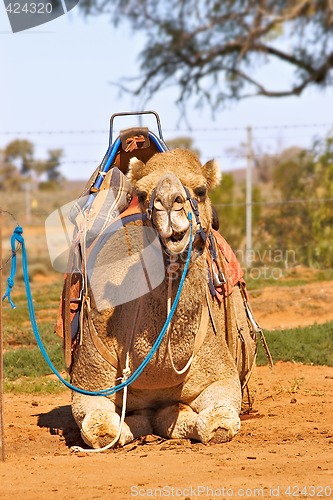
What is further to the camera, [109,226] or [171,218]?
[109,226]

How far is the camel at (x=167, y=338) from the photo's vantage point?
5.54 meters

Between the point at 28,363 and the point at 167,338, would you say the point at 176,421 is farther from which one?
the point at 28,363

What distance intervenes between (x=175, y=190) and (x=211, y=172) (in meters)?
0.74

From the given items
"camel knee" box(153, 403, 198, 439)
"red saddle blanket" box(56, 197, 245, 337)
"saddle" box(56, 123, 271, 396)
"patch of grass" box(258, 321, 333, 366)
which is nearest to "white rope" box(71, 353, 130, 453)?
"camel knee" box(153, 403, 198, 439)

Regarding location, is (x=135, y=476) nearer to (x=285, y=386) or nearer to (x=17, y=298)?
(x=285, y=386)

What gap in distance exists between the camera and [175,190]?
17.6ft

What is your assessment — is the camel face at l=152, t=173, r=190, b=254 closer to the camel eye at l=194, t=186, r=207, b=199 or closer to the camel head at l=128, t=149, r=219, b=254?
the camel head at l=128, t=149, r=219, b=254

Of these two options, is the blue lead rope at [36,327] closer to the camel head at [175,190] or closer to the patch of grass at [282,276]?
the camel head at [175,190]

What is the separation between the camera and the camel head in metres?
5.29

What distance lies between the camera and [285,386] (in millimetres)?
8422

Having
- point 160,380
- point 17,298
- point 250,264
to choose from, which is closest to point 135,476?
point 160,380

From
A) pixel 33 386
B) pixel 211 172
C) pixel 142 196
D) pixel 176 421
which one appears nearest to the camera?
pixel 142 196

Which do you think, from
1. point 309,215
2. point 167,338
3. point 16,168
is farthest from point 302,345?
point 16,168

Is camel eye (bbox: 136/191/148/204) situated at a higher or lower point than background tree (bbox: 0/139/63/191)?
lower
